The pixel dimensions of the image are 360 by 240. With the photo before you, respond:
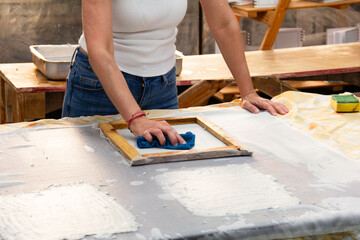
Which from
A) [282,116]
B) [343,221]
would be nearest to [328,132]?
[282,116]

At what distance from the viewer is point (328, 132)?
205 centimetres

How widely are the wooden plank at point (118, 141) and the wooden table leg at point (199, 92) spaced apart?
140 centimetres

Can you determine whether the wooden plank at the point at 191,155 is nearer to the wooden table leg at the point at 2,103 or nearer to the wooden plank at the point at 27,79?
the wooden plank at the point at 27,79

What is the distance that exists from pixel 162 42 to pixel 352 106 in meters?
0.71

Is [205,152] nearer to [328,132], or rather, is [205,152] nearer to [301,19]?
[328,132]

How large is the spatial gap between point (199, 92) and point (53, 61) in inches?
31.4

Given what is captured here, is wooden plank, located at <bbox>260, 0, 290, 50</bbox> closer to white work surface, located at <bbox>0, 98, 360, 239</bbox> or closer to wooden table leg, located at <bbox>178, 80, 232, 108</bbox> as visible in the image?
wooden table leg, located at <bbox>178, 80, 232, 108</bbox>

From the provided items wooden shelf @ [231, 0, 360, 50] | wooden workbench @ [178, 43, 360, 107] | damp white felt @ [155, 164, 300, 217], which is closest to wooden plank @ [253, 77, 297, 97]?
wooden workbench @ [178, 43, 360, 107]

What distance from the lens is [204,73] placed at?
12.0ft

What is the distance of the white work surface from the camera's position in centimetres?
140

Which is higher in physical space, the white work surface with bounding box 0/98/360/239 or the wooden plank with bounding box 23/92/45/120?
the white work surface with bounding box 0/98/360/239

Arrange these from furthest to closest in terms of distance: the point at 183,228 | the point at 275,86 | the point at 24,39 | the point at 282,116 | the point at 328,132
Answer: the point at 24,39, the point at 275,86, the point at 282,116, the point at 328,132, the point at 183,228

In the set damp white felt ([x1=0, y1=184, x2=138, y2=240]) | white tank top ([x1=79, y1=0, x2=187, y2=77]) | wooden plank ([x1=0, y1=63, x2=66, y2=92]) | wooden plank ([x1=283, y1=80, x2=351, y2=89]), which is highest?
white tank top ([x1=79, y1=0, x2=187, y2=77])

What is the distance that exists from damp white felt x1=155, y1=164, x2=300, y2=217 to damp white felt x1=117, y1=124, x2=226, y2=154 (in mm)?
171
